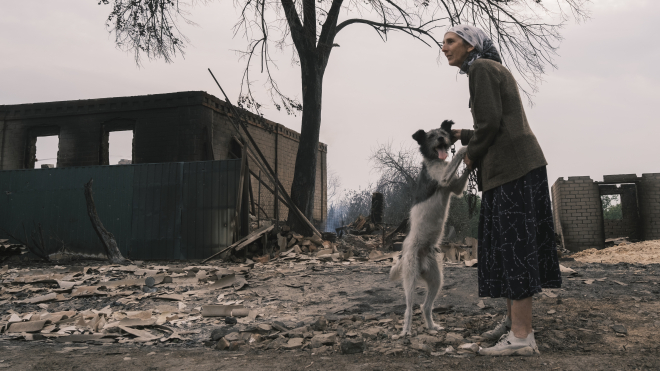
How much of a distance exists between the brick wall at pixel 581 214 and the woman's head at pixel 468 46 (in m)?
14.7

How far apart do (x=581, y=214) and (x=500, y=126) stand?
→ 1509 centimetres

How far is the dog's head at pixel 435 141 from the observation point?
3795 millimetres

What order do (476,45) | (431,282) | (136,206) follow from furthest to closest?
(136,206) < (431,282) < (476,45)

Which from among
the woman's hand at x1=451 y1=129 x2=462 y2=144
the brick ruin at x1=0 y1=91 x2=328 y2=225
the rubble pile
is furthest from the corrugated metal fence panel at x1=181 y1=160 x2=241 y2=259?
the woman's hand at x1=451 y1=129 x2=462 y2=144

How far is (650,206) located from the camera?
15727mm

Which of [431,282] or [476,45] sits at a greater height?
[476,45]

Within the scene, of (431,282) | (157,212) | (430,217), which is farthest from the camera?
(157,212)

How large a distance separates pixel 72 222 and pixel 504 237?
1258 cm

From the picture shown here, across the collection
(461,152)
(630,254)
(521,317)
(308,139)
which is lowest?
(630,254)

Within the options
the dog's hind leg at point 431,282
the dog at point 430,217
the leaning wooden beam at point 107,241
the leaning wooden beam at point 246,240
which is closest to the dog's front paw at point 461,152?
the dog at point 430,217

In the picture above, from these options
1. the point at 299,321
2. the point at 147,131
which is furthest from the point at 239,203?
the point at 147,131

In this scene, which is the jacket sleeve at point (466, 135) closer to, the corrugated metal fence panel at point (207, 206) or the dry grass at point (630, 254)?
the dry grass at point (630, 254)

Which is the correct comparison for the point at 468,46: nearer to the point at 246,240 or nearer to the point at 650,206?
the point at 246,240

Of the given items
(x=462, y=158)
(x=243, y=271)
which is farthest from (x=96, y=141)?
(x=462, y=158)
